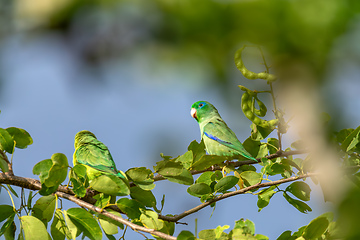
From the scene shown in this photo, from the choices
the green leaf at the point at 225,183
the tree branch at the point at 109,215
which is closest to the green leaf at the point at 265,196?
the green leaf at the point at 225,183

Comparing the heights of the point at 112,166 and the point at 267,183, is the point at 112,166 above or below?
above

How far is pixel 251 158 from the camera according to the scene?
3205 millimetres

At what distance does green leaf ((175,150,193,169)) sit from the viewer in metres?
2.80

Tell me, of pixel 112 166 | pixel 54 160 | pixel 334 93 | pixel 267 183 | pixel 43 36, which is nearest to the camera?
pixel 43 36

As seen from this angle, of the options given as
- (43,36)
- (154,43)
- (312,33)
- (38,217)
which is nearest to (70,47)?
(43,36)

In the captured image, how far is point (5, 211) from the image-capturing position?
92.2 inches

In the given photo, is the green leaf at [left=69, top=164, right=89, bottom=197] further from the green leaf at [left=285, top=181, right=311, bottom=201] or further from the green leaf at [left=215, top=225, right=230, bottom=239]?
the green leaf at [left=285, top=181, right=311, bottom=201]

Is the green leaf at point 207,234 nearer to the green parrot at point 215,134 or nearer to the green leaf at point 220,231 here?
the green leaf at point 220,231

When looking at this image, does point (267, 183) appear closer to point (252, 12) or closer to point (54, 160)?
point (54, 160)

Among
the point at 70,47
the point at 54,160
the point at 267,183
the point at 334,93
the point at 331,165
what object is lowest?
the point at 331,165

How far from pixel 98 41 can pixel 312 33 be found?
15.0 inches

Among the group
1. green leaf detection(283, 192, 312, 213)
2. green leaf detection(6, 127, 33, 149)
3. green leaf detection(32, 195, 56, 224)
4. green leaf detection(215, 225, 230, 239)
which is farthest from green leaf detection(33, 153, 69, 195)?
green leaf detection(283, 192, 312, 213)

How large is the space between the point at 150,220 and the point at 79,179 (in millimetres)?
494

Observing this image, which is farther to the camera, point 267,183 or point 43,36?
point 267,183
